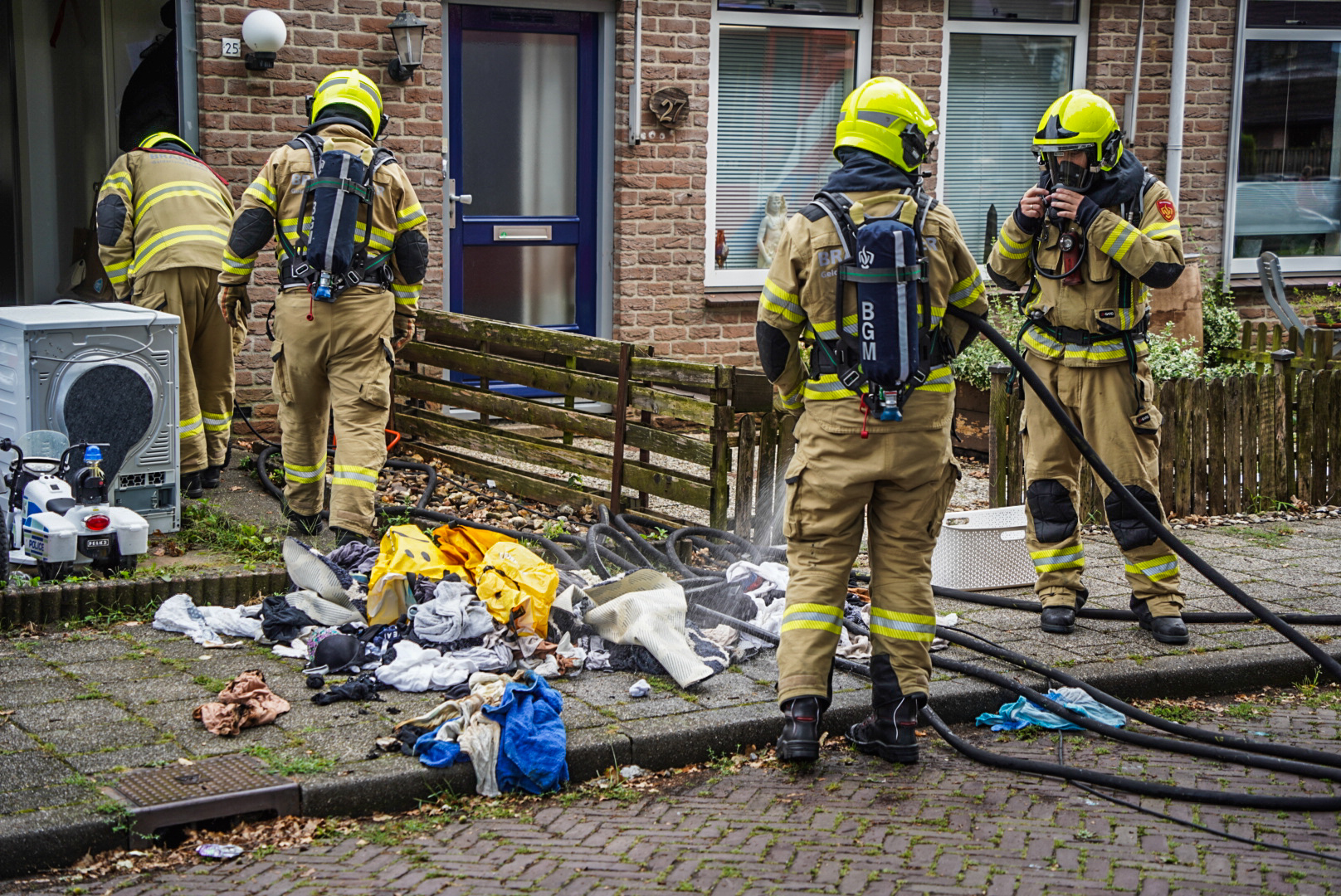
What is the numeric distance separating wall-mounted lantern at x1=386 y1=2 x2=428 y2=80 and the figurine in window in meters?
3.07

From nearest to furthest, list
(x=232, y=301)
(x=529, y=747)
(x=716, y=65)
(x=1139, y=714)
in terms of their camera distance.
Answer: (x=529, y=747)
(x=1139, y=714)
(x=232, y=301)
(x=716, y=65)

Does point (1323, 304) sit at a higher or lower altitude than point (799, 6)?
lower

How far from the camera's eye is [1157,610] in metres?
6.05

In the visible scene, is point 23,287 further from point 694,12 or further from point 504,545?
point 504,545

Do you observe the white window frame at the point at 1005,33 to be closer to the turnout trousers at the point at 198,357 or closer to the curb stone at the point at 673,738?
the turnout trousers at the point at 198,357

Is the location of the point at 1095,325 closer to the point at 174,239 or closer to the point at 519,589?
the point at 519,589

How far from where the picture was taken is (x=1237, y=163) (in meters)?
12.4

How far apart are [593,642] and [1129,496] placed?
2137mm

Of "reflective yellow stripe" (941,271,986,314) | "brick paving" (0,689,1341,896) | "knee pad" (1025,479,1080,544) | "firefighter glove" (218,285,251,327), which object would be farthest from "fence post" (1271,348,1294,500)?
"firefighter glove" (218,285,251,327)

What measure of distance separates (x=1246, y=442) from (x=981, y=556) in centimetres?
279

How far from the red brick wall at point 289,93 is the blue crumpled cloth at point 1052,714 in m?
5.72

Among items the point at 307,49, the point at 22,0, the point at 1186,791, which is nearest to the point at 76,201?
the point at 22,0

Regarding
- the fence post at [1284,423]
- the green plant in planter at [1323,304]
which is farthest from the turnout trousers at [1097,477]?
the green plant in planter at [1323,304]

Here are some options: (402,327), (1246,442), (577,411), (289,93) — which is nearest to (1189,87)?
(1246,442)
